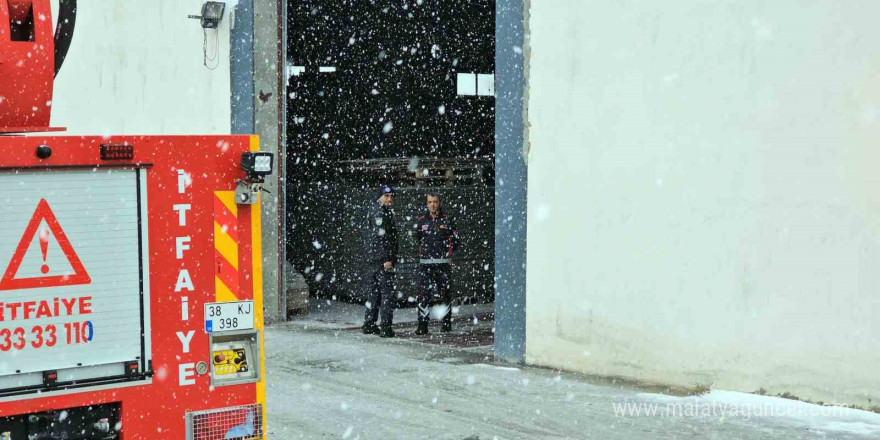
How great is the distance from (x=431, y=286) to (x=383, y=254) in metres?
0.74

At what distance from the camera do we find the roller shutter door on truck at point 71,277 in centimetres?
464

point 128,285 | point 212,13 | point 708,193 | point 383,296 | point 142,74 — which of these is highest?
point 212,13

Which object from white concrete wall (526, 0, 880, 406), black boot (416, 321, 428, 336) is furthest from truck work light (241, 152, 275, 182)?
black boot (416, 321, 428, 336)

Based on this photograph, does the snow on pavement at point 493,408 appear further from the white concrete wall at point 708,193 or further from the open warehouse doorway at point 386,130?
the open warehouse doorway at point 386,130

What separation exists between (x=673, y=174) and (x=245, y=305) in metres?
5.66

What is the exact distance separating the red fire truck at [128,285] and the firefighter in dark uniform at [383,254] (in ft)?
26.7

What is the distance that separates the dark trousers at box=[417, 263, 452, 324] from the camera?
13594 millimetres

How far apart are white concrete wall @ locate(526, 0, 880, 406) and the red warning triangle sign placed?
244 inches

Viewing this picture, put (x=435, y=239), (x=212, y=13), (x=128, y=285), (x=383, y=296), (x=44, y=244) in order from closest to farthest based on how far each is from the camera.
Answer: (x=44, y=244), (x=128, y=285), (x=383, y=296), (x=435, y=239), (x=212, y=13)

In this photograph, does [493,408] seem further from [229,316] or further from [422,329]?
[422,329]

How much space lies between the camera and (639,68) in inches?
401

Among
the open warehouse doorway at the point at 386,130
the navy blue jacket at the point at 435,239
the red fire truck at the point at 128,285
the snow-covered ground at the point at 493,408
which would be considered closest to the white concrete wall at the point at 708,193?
the snow-covered ground at the point at 493,408

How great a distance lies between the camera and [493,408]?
9141 millimetres

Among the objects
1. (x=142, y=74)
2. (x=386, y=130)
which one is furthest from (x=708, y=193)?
(x=386, y=130)
